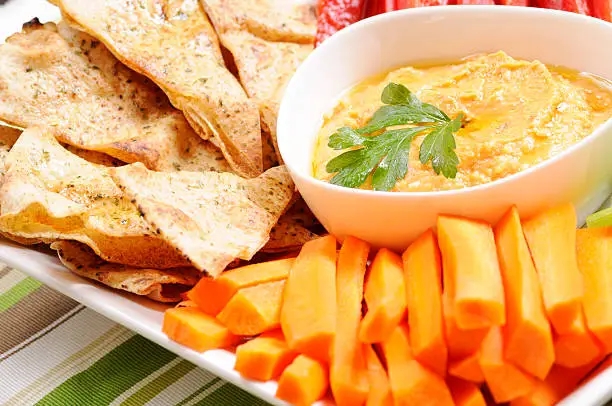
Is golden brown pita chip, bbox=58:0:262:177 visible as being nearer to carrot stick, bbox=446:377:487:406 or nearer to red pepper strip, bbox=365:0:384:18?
red pepper strip, bbox=365:0:384:18

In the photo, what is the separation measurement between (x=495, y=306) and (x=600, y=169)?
84 cm

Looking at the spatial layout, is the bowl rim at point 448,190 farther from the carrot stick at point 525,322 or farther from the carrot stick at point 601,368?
the carrot stick at point 601,368

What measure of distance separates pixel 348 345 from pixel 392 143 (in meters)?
0.68

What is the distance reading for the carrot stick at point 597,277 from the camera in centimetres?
194

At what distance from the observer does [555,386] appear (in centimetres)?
202

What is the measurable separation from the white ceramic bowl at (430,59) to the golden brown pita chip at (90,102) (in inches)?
15.7

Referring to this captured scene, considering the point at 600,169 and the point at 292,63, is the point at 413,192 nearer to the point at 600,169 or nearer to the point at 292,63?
the point at 600,169

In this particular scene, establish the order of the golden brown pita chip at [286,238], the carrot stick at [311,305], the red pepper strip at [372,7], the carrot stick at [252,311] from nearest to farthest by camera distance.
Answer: the carrot stick at [311,305] → the carrot stick at [252,311] → the golden brown pita chip at [286,238] → the red pepper strip at [372,7]

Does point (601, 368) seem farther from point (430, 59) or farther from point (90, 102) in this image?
point (90, 102)

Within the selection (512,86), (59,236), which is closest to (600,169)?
(512,86)

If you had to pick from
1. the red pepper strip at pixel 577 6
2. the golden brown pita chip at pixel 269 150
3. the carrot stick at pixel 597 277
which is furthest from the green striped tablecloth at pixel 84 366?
the red pepper strip at pixel 577 6

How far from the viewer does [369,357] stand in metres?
2.10

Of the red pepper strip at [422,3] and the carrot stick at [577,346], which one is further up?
the red pepper strip at [422,3]

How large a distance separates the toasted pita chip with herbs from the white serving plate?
0.09 metres
